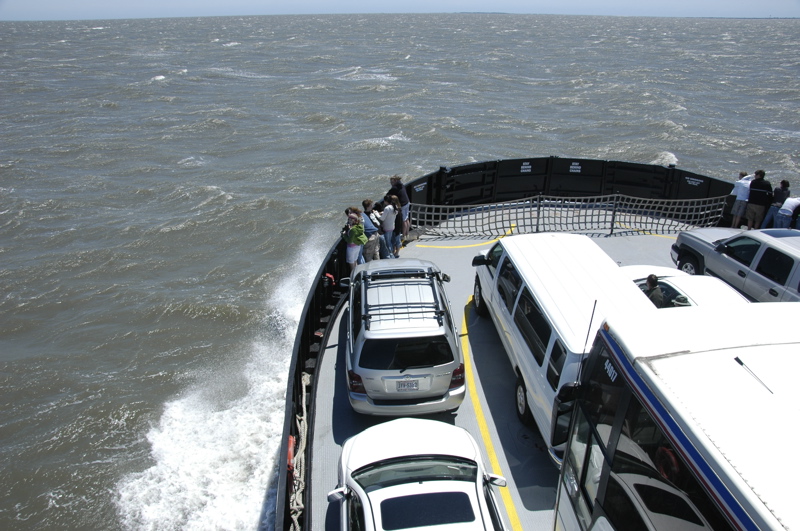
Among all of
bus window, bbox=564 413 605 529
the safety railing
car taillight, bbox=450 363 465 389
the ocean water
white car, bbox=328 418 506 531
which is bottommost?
the ocean water

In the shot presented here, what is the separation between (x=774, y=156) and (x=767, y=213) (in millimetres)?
28373

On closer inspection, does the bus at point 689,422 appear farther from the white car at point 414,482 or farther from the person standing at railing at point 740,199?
the person standing at railing at point 740,199

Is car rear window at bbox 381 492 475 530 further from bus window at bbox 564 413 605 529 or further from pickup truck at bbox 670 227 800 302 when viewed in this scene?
pickup truck at bbox 670 227 800 302

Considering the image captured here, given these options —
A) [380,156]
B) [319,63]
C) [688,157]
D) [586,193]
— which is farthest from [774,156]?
[319,63]

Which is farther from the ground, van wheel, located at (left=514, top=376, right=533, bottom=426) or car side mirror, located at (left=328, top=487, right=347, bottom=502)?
car side mirror, located at (left=328, top=487, right=347, bottom=502)

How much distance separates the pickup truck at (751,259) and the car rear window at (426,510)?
20.9 ft

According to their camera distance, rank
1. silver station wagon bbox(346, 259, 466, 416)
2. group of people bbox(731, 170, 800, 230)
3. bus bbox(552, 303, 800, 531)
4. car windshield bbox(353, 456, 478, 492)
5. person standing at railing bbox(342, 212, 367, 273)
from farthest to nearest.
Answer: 1. group of people bbox(731, 170, 800, 230)
2. person standing at railing bbox(342, 212, 367, 273)
3. silver station wagon bbox(346, 259, 466, 416)
4. car windshield bbox(353, 456, 478, 492)
5. bus bbox(552, 303, 800, 531)

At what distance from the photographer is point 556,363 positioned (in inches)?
243

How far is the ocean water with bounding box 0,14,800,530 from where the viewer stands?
1095cm

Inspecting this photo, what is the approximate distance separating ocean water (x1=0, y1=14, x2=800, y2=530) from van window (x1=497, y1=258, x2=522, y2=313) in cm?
504

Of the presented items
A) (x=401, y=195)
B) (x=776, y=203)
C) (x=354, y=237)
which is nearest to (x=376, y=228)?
(x=354, y=237)

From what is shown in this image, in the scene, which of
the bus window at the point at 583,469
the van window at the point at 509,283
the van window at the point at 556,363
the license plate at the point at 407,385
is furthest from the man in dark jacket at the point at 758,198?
the bus window at the point at 583,469

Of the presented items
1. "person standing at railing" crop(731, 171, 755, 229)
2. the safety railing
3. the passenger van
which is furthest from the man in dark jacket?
the passenger van

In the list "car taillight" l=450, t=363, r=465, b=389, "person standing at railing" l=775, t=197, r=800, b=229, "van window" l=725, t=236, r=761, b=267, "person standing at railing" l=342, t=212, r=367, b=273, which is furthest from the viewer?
"person standing at railing" l=775, t=197, r=800, b=229
